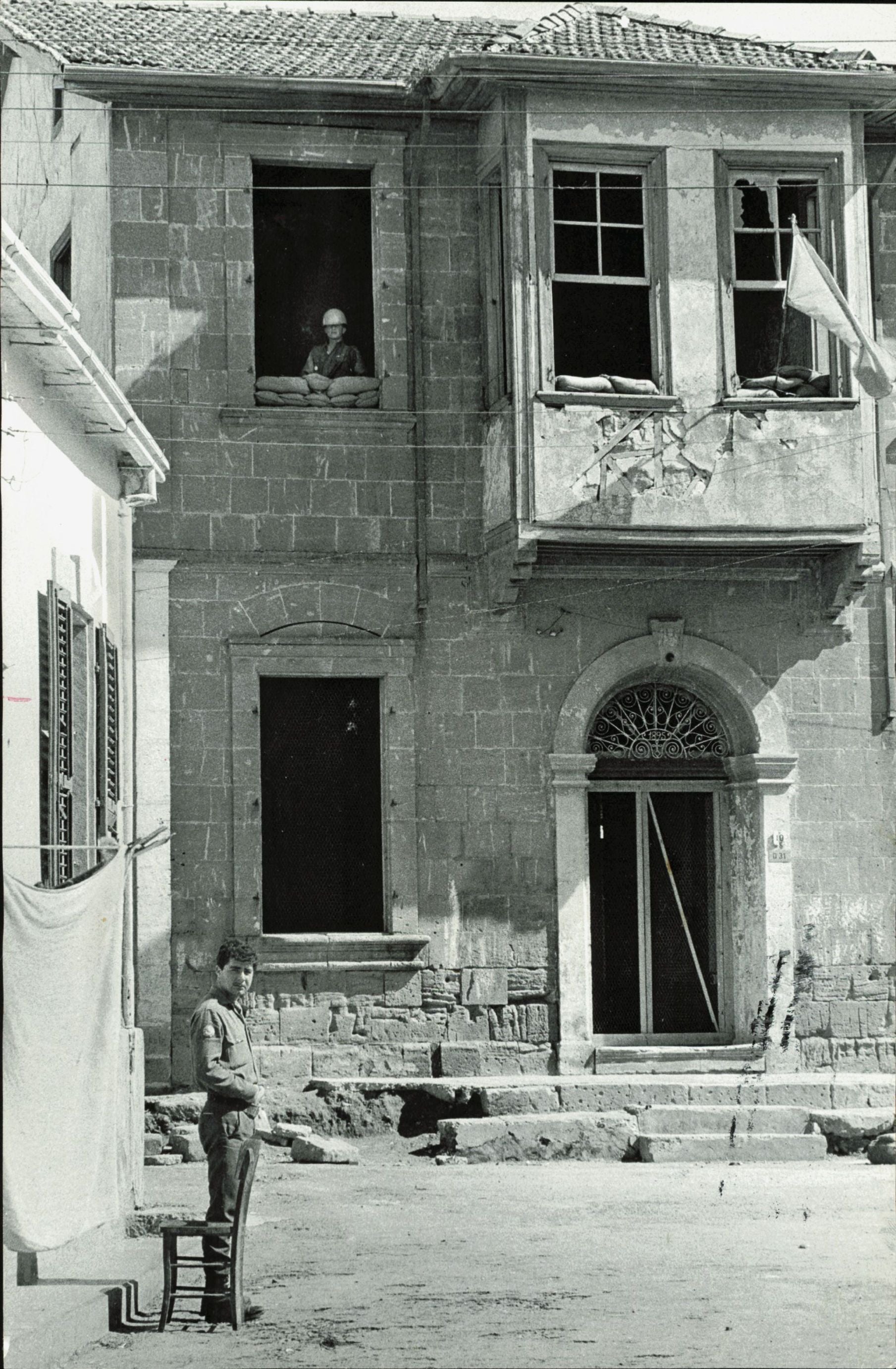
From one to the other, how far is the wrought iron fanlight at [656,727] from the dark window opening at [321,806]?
204 centimetres

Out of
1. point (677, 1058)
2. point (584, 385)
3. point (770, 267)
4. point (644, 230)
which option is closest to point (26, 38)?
point (644, 230)

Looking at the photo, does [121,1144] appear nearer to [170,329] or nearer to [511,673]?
[511,673]

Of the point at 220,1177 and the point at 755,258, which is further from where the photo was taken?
the point at 755,258

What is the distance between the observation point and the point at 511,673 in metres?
18.0

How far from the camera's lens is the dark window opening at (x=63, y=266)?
18.6 m

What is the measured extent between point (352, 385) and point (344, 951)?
4.81 meters

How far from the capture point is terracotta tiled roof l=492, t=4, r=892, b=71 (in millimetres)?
17547

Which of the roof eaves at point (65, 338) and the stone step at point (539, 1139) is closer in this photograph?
the roof eaves at point (65, 338)

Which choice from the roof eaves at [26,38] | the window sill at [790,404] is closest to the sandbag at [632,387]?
the window sill at [790,404]

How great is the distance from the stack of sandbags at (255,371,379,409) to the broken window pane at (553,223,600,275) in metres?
1.88

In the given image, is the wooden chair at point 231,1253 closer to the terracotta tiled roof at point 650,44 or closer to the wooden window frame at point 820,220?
the wooden window frame at point 820,220

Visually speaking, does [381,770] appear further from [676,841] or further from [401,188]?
[401,188]

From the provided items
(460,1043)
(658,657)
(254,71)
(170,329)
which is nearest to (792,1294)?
(460,1043)

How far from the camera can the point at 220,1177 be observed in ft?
35.6
